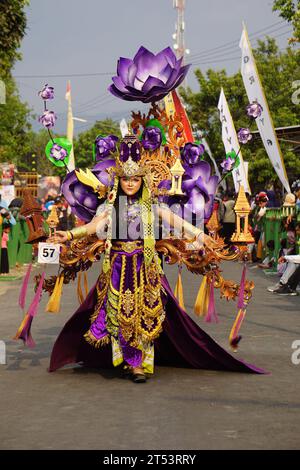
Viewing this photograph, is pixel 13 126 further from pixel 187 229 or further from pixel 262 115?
pixel 187 229

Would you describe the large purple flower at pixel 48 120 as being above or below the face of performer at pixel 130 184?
above

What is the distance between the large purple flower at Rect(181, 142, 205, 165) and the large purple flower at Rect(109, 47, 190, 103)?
54cm

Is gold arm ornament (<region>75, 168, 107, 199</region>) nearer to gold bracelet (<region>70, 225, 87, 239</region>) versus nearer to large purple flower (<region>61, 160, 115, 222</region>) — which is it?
large purple flower (<region>61, 160, 115, 222</region>)

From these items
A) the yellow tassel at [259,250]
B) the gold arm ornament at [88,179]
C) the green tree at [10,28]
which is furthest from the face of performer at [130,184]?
the green tree at [10,28]

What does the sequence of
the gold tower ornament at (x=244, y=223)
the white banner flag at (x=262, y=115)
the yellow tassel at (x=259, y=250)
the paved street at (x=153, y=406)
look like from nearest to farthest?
the paved street at (x=153, y=406), the gold tower ornament at (x=244, y=223), the white banner flag at (x=262, y=115), the yellow tassel at (x=259, y=250)

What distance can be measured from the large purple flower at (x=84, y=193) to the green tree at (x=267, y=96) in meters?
31.5

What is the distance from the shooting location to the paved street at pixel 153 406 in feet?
18.6

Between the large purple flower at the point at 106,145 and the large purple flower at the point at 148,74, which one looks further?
the large purple flower at the point at 106,145

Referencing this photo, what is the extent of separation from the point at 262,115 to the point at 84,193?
10575 mm

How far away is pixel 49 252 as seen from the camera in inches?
304

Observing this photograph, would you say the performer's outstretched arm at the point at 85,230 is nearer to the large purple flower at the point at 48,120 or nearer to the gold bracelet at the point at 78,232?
the gold bracelet at the point at 78,232

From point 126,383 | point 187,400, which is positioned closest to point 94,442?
point 187,400

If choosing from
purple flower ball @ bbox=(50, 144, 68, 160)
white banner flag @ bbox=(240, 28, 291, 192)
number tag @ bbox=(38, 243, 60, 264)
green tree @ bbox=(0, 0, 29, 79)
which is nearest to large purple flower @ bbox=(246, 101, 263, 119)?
purple flower ball @ bbox=(50, 144, 68, 160)

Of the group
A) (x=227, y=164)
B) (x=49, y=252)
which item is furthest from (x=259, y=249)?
(x=49, y=252)
